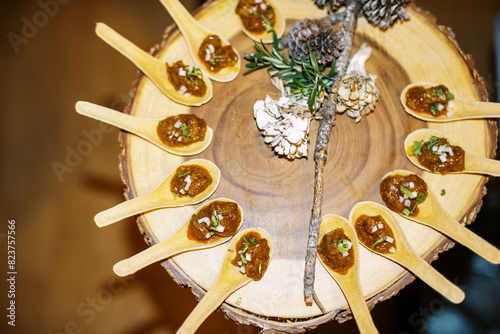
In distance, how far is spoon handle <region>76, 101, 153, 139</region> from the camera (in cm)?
218

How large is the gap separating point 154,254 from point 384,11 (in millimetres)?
2093

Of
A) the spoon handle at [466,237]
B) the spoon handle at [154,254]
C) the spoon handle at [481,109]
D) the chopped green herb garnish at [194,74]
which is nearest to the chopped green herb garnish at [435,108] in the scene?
the spoon handle at [481,109]

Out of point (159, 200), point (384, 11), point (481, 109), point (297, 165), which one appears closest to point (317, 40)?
point (384, 11)

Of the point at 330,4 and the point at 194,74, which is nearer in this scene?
the point at 194,74

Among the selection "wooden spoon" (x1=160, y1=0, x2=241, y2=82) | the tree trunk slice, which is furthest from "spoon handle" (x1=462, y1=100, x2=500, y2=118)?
"wooden spoon" (x1=160, y1=0, x2=241, y2=82)

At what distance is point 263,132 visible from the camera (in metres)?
2.21

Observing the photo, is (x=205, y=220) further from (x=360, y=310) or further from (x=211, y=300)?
(x=360, y=310)

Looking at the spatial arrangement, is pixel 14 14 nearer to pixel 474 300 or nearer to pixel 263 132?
pixel 263 132

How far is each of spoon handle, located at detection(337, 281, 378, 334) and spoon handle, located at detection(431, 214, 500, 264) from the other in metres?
0.64

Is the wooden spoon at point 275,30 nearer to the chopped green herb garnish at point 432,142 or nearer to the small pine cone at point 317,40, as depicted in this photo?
the small pine cone at point 317,40

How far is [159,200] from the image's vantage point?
220 cm

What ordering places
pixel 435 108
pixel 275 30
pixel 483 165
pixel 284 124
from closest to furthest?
pixel 284 124
pixel 483 165
pixel 435 108
pixel 275 30

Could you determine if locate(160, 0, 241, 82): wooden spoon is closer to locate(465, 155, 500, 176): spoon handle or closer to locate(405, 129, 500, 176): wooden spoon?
locate(405, 129, 500, 176): wooden spoon

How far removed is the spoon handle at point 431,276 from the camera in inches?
82.2
